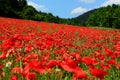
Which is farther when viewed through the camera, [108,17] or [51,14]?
[108,17]

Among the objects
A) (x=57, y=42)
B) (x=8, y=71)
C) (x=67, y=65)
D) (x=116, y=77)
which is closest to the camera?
(x=67, y=65)

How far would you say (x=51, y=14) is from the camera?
46.1 m

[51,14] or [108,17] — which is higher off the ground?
[51,14]

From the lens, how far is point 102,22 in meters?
59.3

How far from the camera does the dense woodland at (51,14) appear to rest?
39606 mm

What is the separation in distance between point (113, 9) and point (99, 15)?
3643mm

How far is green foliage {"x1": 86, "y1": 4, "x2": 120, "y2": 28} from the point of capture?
5726cm

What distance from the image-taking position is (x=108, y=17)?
194 feet

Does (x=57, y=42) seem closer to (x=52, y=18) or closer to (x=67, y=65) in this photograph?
(x=67, y=65)

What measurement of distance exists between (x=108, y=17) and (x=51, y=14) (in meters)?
15.5

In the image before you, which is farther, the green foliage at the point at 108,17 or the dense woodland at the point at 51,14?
the green foliage at the point at 108,17

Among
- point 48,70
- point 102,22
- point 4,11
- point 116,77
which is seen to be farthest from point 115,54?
point 102,22

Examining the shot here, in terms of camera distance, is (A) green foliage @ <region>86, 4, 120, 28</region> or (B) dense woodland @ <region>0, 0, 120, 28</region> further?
(A) green foliage @ <region>86, 4, 120, 28</region>

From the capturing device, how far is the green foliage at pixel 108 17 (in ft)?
188
